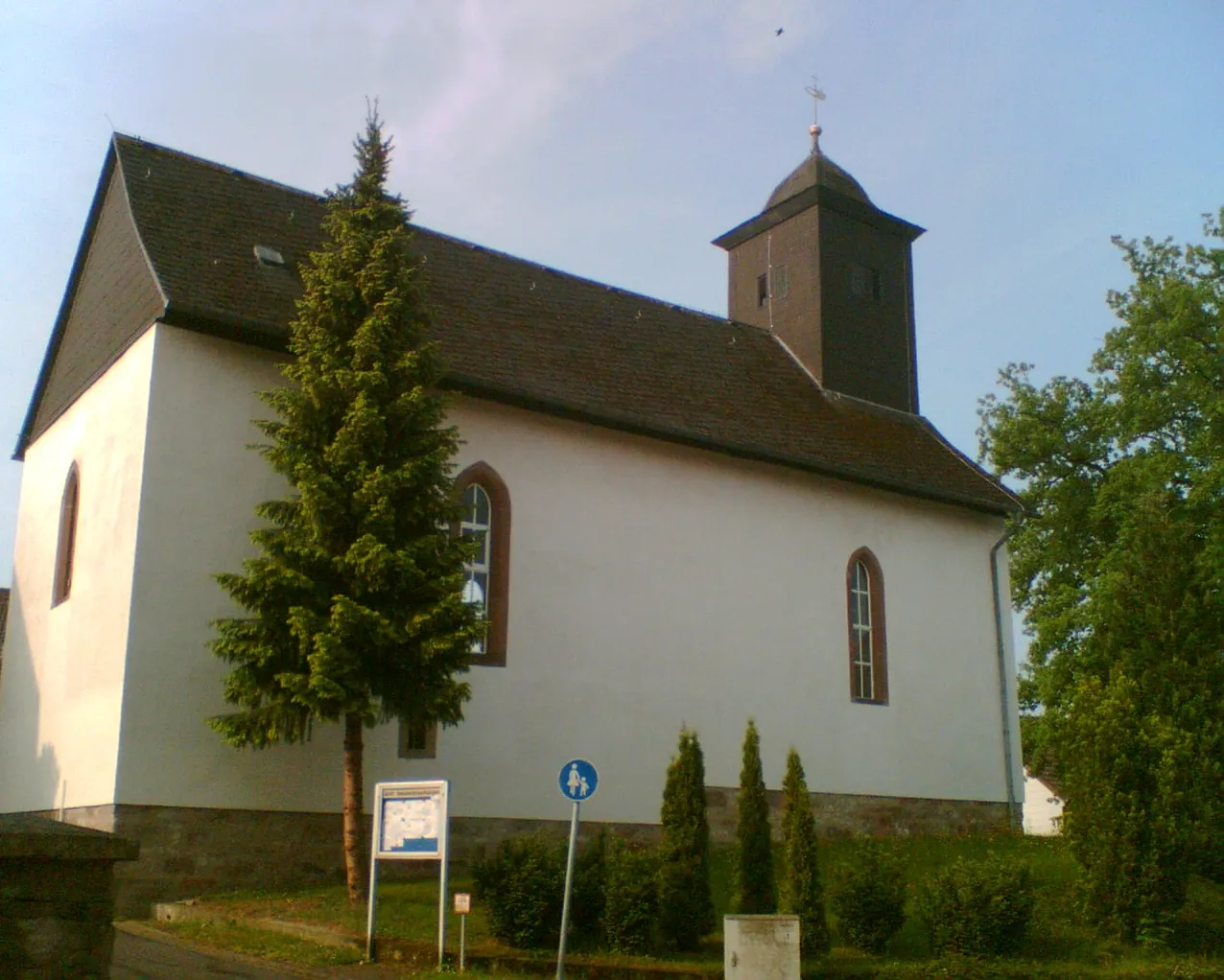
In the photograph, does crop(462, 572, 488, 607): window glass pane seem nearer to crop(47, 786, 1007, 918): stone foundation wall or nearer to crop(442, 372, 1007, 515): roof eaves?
crop(442, 372, 1007, 515): roof eaves

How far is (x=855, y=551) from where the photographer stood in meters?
22.5

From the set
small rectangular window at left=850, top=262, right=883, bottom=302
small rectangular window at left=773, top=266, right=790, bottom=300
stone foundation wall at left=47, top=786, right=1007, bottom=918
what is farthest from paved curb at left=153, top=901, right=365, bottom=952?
small rectangular window at left=850, top=262, right=883, bottom=302

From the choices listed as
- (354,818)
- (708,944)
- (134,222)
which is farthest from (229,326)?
(708,944)

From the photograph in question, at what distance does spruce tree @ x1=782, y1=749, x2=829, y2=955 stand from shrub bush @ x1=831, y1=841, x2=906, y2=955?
220mm

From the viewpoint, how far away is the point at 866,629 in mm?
22516

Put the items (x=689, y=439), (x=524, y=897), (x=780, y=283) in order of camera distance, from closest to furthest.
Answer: (x=524, y=897), (x=689, y=439), (x=780, y=283)

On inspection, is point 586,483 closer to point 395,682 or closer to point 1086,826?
point 395,682

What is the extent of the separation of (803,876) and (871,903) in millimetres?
704

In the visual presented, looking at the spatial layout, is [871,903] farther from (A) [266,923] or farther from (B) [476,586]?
(B) [476,586]

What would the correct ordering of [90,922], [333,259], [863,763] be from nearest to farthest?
[90,922]
[333,259]
[863,763]

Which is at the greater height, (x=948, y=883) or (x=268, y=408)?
(x=268, y=408)

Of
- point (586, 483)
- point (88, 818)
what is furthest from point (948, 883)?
point (88, 818)

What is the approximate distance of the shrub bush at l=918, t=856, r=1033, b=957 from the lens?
12750mm

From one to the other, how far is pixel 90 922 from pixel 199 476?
34.2 feet
